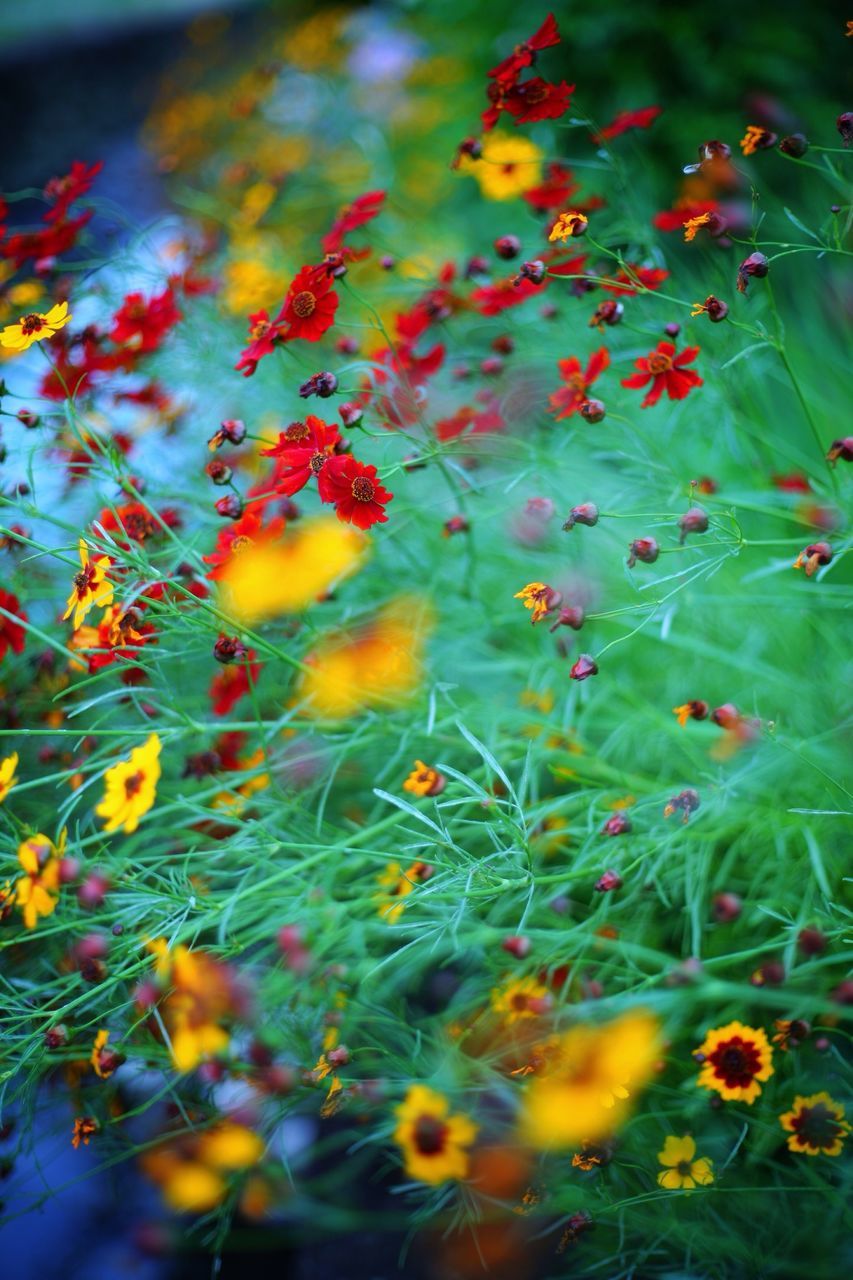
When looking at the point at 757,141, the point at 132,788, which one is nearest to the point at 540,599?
the point at 132,788

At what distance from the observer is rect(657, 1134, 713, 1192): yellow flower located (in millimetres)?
881

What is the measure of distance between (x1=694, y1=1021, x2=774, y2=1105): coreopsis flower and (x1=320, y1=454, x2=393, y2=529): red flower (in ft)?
1.89

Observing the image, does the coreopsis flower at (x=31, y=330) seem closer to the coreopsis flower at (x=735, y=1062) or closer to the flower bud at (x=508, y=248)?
the flower bud at (x=508, y=248)

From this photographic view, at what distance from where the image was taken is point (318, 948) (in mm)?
972

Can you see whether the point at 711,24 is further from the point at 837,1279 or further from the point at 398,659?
the point at 837,1279

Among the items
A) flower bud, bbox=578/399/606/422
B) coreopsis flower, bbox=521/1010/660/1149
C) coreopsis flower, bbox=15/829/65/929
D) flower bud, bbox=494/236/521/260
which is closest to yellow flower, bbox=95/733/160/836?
coreopsis flower, bbox=15/829/65/929

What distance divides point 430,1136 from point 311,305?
0.77 meters

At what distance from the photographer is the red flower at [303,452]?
91cm

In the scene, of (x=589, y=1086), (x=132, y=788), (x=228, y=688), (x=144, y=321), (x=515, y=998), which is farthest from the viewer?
(x=144, y=321)

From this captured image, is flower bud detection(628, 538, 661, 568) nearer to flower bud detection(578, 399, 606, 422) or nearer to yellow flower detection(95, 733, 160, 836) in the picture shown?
flower bud detection(578, 399, 606, 422)

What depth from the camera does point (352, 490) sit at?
902 mm

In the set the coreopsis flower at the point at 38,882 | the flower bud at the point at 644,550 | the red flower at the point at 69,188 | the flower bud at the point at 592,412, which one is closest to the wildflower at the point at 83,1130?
the coreopsis flower at the point at 38,882

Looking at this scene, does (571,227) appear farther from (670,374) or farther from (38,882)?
(38,882)

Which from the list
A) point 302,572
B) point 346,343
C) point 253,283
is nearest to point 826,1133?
point 302,572
